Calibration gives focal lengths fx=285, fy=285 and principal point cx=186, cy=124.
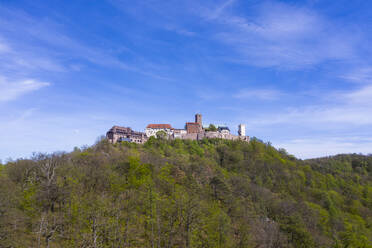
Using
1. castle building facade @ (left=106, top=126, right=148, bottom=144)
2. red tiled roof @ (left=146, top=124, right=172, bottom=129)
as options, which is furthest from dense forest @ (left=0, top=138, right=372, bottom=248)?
red tiled roof @ (left=146, top=124, right=172, bottom=129)

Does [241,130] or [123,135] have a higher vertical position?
[241,130]

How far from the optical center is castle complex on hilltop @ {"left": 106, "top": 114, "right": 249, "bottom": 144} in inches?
4254

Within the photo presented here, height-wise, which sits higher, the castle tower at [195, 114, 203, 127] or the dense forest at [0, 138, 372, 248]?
the castle tower at [195, 114, 203, 127]

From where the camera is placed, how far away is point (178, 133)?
420ft

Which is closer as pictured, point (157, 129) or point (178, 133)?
point (157, 129)

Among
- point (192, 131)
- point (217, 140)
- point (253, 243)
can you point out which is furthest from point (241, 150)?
point (253, 243)

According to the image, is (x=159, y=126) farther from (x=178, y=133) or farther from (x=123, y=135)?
(x=123, y=135)

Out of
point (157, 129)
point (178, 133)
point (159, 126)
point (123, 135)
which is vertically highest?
point (159, 126)

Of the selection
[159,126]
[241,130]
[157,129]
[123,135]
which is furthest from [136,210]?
[241,130]

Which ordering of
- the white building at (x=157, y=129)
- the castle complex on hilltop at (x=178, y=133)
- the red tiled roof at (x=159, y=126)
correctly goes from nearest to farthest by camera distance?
the castle complex on hilltop at (x=178, y=133) → the white building at (x=157, y=129) → the red tiled roof at (x=159, y=126)

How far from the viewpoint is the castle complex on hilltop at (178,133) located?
355ft

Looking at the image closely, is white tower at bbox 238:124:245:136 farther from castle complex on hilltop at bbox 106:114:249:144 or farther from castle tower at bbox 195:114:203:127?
castle tower at bbox 195:114:203:127

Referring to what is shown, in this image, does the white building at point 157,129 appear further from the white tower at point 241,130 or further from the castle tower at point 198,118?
the white tower at point 241,130

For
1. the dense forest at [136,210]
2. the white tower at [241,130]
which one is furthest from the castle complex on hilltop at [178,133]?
the dense forest at [136,210]
